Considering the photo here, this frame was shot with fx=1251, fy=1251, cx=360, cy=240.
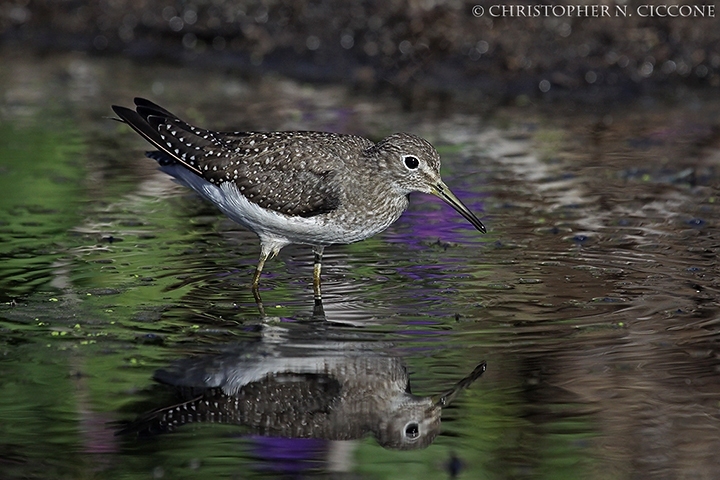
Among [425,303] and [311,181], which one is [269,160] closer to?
[311,181]

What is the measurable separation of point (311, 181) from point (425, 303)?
1.28 m

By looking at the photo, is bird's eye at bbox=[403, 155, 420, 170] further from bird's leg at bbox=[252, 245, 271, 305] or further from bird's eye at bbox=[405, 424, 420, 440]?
bird's eye at bbox=[405, 424, 420, 440]

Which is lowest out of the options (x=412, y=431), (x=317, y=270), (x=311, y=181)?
(x=412, y=431)

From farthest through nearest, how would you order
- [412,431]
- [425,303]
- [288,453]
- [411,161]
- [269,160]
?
[269,160], [411,161], [425,303], [412,431], [288,453]

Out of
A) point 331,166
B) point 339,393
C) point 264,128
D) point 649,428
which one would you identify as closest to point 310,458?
point 339,393

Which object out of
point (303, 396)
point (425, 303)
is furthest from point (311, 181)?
point (303, 396)

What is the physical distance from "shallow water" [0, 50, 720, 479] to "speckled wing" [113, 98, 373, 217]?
2.09ft

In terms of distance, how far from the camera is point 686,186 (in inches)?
466

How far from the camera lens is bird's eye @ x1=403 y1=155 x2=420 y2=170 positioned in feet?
29.1

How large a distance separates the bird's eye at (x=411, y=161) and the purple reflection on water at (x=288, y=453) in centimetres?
303

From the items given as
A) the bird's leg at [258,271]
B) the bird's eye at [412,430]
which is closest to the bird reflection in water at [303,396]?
the bird's eye at [412,430]

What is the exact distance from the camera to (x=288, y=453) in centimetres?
615

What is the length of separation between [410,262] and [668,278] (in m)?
1.91

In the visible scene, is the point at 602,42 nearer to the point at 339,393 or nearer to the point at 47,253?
the point at 47,253
